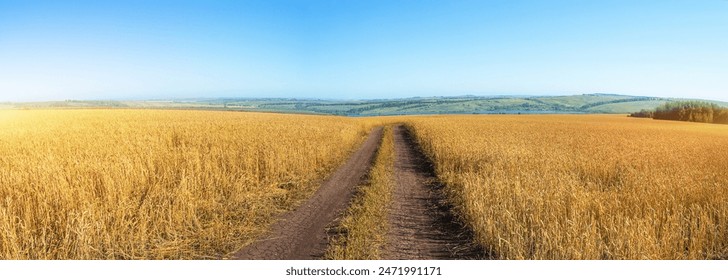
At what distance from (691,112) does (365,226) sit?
66.6m

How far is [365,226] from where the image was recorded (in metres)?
6.88

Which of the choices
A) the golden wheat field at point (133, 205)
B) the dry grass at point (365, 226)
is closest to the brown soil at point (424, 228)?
the dry grass at point (365, 226)

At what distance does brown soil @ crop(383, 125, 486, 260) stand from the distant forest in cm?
5950

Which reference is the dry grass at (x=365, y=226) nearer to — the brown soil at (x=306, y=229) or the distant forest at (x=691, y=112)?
the brown soil at (x=306, y=229)

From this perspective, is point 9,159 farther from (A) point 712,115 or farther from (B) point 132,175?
(A) point 712,115

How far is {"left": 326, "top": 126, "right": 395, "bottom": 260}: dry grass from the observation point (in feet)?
18.5

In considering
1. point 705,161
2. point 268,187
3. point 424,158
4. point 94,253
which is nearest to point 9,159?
point 268,187

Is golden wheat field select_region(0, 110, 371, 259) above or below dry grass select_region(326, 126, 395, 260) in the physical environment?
above

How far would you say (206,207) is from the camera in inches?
305

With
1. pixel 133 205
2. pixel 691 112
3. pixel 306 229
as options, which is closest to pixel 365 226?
pixel 306 229

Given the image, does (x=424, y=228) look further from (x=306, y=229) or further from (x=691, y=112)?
(x=691, y=112)

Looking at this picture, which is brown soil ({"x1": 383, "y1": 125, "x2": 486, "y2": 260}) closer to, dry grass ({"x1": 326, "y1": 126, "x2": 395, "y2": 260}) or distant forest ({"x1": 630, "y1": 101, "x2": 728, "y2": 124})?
dry grass ({"x1": 326, "y1": 126, "x2": 395, "y2": 260})

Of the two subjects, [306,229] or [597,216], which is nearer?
[597,216]
